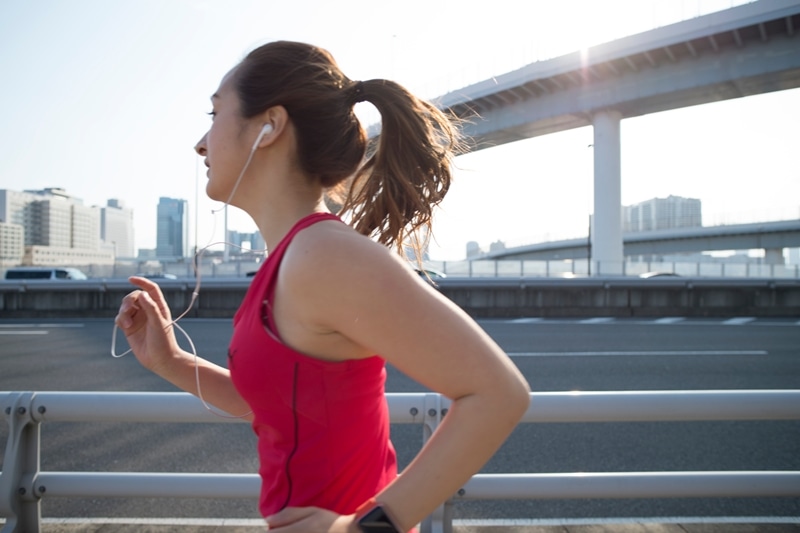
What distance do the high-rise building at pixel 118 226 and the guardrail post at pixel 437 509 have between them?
162m

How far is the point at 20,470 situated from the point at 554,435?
4362mm

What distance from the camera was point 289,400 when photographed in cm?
105

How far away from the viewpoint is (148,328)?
1568mm

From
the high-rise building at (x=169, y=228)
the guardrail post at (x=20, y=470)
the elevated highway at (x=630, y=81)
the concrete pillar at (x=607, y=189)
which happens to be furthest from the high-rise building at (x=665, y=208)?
the guardrail post at (x=20, y=470)

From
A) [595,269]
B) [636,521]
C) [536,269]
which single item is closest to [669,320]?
[595,269]

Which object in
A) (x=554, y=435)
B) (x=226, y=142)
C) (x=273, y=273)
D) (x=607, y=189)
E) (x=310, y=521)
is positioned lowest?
(x=554, y=435)

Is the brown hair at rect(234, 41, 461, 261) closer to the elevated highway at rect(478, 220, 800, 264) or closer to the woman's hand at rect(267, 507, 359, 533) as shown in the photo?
the woman's hand at rect(267, 507, 359, 533)

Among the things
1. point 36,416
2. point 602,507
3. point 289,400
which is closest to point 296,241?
point 289,400

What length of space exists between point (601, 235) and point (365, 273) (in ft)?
92.6

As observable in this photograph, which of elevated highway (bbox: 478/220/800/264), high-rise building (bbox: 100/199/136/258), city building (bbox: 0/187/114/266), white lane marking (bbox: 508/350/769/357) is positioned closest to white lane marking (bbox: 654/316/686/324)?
white lane marking (bbox: 508/350/769/357)

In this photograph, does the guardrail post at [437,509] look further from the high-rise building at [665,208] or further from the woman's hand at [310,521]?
the high-rise building at [665,208]

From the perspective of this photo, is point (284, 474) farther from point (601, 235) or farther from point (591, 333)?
point (601, 235)

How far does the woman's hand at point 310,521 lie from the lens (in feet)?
3.28

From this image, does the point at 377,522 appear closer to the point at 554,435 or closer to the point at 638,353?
the point at 554,435
